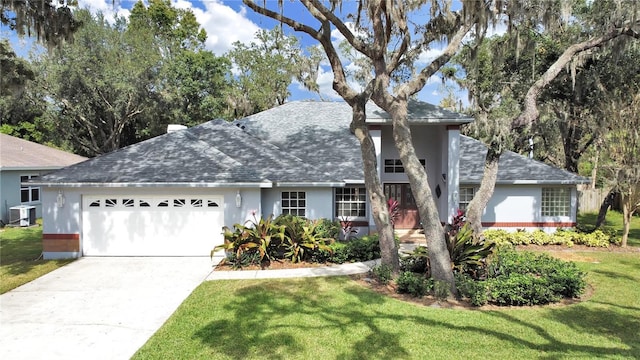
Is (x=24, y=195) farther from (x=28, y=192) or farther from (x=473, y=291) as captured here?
(x=473, y=291)

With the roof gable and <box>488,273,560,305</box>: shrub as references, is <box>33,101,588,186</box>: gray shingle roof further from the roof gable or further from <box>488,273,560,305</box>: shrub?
the roof gable

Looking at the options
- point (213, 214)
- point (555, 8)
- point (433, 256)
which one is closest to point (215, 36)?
point (213, 214)

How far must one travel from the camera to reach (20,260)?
11281mm

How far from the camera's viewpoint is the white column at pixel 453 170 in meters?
14.1

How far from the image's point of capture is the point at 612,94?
14.3 meters

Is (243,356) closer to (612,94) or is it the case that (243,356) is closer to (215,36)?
(612,94)

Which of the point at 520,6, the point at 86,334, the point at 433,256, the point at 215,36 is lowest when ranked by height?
the point at 86,334

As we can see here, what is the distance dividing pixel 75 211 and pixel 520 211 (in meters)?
15.8

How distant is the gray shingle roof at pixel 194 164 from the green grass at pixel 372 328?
14.7 ft

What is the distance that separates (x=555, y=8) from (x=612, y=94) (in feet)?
17.8

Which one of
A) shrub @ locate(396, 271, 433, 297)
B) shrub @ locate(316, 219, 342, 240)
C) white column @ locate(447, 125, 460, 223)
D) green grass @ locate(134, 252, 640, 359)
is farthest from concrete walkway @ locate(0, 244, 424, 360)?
white column @ locate(447, 125, 460, 223)

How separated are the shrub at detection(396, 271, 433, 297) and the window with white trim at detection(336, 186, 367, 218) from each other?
21.6ft

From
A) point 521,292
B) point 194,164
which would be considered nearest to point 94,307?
point 194,164

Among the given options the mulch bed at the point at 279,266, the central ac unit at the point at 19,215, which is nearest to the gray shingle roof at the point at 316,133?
the mulch bed at the point at 279,266
